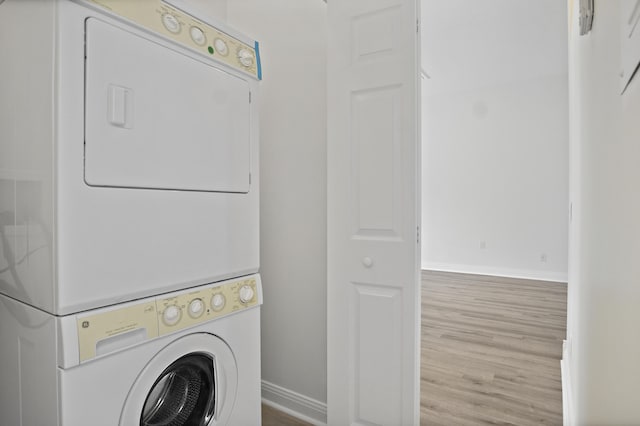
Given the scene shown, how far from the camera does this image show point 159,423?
128 centimetres

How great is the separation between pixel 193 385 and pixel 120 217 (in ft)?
2.32

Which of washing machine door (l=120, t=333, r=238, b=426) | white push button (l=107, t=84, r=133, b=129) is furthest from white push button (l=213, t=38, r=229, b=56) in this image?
washing machine door (l=120, t=333, r=238, b=426)

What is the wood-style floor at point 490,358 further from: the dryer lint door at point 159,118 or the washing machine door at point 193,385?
the dryer lint door at point 159,118

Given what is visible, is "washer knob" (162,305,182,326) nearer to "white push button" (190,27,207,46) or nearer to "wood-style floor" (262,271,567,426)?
"white push button" (190,27,207,46)

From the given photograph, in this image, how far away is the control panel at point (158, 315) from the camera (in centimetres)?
102

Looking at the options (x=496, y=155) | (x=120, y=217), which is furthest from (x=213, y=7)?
(x=496, y=155)

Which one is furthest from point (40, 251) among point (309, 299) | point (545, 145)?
point (545, 145)

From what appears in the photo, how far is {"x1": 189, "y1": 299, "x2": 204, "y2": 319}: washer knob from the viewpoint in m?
1.28

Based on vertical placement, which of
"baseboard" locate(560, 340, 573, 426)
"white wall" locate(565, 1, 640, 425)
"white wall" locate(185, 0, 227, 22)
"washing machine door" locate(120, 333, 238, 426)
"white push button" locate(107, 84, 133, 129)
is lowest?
"baseboard" locate(560, 340, 573, 426)

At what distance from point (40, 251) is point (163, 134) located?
1.59 feet

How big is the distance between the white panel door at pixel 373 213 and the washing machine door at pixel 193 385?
56cm

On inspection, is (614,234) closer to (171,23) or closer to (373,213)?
(373,213)

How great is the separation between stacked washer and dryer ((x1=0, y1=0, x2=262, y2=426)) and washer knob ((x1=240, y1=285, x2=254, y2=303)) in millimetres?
12

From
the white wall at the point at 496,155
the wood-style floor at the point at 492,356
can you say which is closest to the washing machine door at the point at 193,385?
the wood-style floor at the point at 492,356
